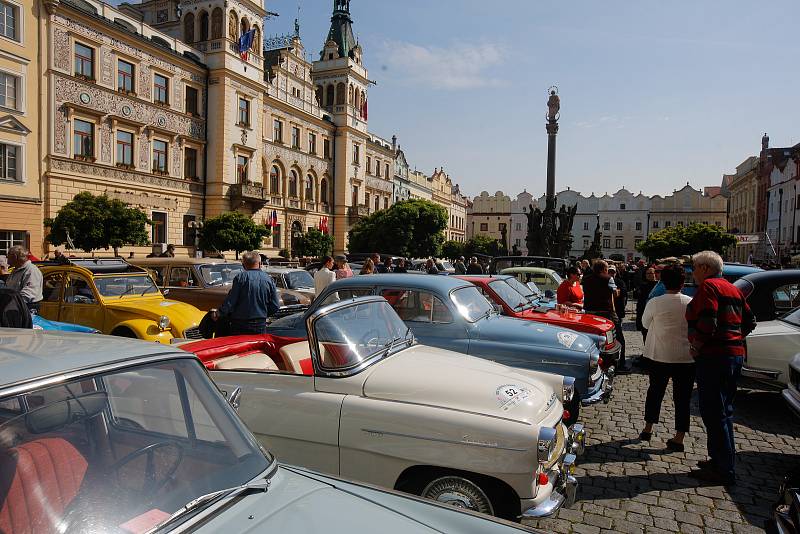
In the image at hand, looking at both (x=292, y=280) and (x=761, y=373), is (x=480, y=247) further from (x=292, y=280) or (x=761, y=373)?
(x=761, y=373)

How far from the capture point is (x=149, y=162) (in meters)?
31.6

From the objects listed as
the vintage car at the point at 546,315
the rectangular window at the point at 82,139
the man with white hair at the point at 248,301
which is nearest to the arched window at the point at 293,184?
the rectangular window at the point at 82,139

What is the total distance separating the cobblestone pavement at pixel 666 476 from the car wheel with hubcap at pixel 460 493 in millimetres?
1017

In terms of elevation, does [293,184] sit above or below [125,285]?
above

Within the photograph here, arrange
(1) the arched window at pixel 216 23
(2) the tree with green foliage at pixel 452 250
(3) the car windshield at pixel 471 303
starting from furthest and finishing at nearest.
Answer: (2) the tree with green foliage at pixel 452 250 < (1) the arched window at pixel 216 23 < (3) the car windshield at pixel 471 303

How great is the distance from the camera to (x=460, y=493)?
3.32 meters

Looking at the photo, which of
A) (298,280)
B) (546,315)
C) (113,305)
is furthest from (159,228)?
(546,315)

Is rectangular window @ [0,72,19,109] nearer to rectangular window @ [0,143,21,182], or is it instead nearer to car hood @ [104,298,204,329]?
rectangular window @ [0,143,21,182]

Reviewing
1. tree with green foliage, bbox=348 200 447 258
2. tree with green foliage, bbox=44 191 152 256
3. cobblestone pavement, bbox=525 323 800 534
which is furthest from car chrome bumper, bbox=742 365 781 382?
tree with green foliage, bbox=348 200 447 258

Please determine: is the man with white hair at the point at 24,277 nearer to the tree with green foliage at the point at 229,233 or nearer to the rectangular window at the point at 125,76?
the tree with green foliage at the point at 229,233

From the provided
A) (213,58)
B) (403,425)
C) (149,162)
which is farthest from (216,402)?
(213,58)

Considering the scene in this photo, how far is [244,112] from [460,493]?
126 feet

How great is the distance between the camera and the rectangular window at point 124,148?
29781 millimetres

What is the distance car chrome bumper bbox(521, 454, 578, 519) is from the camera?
3.21m
